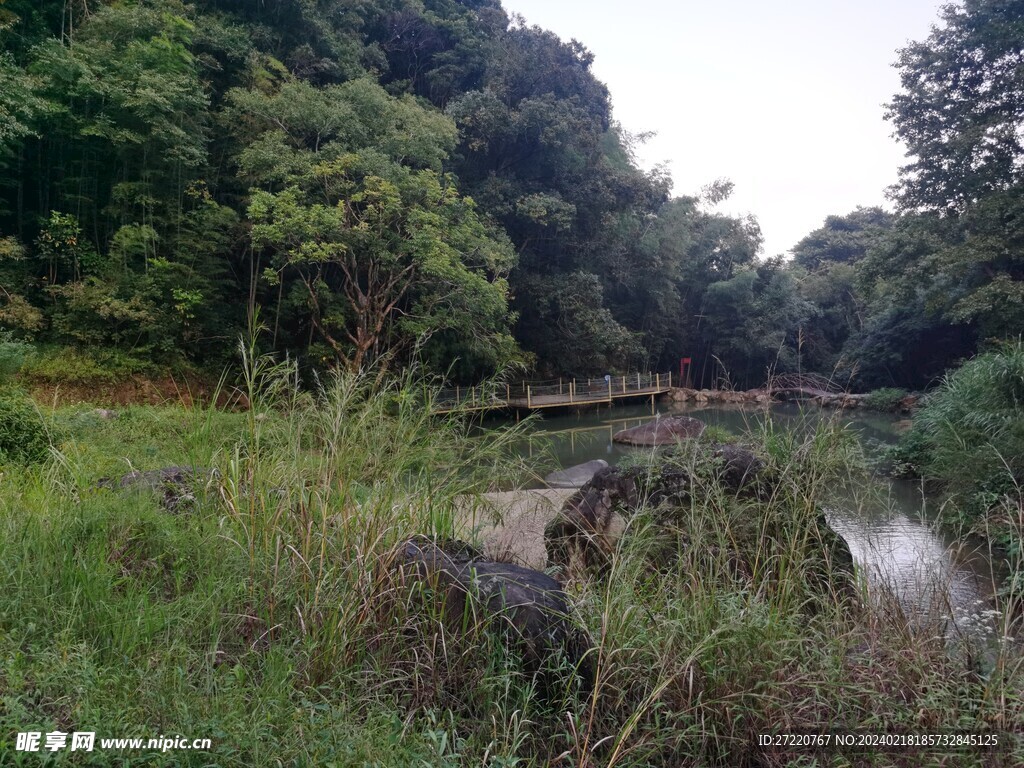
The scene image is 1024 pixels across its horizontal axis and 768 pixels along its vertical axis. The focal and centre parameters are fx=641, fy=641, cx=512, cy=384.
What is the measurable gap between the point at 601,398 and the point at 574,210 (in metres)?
4.96

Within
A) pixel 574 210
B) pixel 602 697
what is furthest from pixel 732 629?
pixel 574 210

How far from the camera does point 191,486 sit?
249 cm

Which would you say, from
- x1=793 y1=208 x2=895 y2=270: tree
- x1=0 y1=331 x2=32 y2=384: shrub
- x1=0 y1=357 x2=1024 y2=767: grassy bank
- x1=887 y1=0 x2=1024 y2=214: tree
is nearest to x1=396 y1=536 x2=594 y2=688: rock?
x1=0 y1=357 x2=1024 y2=767: grassy bank

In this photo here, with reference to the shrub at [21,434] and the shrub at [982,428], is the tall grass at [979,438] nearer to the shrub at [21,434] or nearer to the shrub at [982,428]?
the shrub at [982,428]

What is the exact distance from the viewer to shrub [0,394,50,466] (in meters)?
4.48

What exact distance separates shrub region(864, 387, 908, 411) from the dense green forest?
2.63 m

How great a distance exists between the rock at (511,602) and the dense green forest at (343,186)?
5.04 metres

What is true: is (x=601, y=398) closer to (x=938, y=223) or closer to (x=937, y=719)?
(x=938, y=223)

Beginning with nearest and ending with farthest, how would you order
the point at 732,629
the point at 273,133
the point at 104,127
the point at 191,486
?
the point at 732,629
the point at 191,486
the point at 104,127
the point at 273,133

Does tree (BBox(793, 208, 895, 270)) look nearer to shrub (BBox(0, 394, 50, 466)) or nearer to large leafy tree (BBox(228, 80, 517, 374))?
large leafy tree (BBox(228, 80, 517, 374))

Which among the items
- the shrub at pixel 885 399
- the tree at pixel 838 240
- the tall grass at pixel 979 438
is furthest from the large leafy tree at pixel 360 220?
the tree at pixel 838 240

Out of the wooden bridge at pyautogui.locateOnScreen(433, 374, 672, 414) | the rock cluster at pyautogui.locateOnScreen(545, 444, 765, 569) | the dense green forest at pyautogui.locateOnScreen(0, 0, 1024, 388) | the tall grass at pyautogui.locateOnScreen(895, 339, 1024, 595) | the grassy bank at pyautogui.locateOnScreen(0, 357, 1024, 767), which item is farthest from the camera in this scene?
the wooden bridge at pyautogui.locateOnScreen(433, 374, 672, 414)

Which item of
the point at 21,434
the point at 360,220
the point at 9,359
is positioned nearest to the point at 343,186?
the point at 360,220

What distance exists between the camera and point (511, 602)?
2.07 meters
